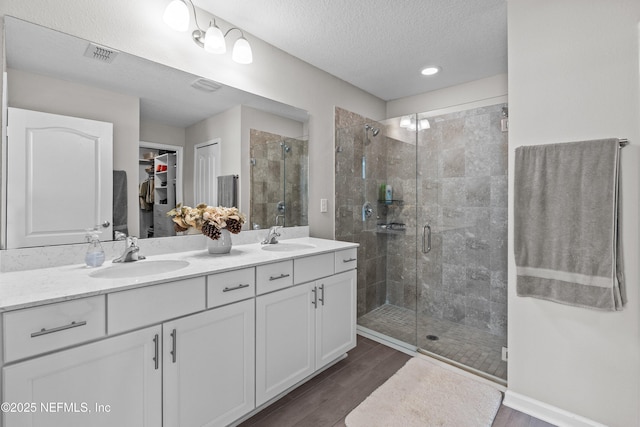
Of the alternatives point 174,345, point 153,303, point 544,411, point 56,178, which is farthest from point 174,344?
point 544,411

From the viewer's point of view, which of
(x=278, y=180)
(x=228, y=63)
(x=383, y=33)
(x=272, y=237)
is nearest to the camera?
(x=228, y=63)

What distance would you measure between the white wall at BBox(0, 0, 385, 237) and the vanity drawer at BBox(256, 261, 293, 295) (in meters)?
0.97

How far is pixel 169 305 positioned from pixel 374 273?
2304 mm

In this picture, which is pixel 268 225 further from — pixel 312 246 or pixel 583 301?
pixel 583 301

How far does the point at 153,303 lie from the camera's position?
48.3 inches

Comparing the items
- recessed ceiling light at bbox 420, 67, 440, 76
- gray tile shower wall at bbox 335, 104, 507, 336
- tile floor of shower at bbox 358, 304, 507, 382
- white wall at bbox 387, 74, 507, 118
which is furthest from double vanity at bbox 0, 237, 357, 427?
white wall at bbox 387, 74, 507, 118

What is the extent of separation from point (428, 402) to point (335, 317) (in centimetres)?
75

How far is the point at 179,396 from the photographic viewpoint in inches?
51.8

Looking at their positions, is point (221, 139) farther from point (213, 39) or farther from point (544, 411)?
point (544, 411)

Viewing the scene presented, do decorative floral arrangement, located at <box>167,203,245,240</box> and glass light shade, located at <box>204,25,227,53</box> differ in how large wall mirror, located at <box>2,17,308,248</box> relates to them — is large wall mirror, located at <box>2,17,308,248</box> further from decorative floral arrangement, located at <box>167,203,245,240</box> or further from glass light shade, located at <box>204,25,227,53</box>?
glass light shade, located at <box>204,25,227,53</box>

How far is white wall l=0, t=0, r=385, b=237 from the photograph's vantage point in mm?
1465

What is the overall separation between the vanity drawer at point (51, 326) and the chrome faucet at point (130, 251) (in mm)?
503

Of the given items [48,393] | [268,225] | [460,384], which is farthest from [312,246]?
[48,393]

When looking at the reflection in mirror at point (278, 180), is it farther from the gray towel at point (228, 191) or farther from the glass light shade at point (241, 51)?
the glass light shade at point (241, 51)
